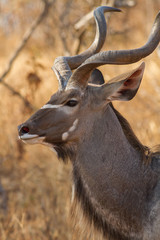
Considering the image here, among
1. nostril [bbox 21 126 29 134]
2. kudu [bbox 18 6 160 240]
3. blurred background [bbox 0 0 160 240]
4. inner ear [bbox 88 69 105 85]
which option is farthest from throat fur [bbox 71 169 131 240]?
inner ear [bbox 88 69 105 85]

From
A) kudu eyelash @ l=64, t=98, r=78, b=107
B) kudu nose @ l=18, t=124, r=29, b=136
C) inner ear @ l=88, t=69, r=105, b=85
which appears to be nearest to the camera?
kudu nose @ l=18, t=124, r=29, b=136

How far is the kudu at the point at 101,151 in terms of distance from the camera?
3.61m

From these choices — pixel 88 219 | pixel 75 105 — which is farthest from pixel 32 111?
pixel 88 219

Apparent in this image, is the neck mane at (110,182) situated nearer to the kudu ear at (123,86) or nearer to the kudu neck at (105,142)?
the kudu neck at (105,142)

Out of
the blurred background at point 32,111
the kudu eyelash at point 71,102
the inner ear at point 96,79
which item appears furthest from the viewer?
the blurred background at point 32,111

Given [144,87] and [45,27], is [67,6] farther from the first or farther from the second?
[45,27]

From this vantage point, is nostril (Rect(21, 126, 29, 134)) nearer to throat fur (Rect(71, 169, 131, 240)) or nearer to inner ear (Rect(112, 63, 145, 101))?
throat fur (Rect(71, 169, 131, 240))

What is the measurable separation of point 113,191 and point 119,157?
322 mm

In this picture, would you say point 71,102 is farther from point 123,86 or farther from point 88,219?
point 88,219

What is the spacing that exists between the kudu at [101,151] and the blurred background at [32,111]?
72cm

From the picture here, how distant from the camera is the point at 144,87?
10.7m

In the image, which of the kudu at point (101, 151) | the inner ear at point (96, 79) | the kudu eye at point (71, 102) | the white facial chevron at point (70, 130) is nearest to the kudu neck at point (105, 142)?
the kudu at point (101, 151)

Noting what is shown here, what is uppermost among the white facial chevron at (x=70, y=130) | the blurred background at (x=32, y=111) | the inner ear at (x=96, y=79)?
the inner ear at (x=96, y=79)

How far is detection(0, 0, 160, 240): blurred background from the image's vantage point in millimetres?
5891
